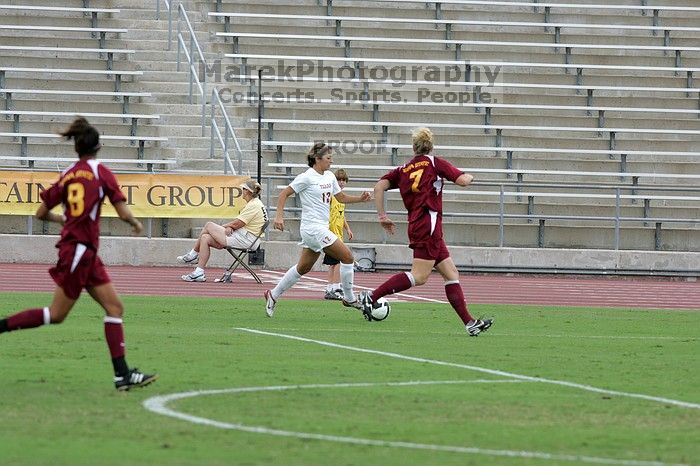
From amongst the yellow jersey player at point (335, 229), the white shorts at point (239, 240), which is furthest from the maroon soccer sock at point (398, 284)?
the white shorts at point (239, 240)

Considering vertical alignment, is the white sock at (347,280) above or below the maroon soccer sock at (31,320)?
below

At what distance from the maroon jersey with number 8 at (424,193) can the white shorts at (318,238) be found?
1.64 m

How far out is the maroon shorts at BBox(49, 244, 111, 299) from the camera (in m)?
8.70

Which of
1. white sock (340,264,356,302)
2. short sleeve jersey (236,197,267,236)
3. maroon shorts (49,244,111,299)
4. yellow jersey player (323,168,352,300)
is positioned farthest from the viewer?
short sleeve jersey (236,197,267,236)

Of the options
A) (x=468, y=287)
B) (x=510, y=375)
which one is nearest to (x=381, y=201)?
(x=510, y=375)

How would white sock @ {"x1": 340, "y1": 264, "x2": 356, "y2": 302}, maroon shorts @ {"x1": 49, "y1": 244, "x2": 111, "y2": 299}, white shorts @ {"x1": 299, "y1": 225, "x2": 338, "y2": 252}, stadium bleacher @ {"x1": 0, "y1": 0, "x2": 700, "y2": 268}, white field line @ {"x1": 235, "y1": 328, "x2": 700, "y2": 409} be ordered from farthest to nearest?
stadium bleacher @ {"x1": 0, "y1": 0, "x2": 700, "y2": 268} < white sock @ {"x1": 340, "y1": 264, "x2": 356, "y2": 302} < white shorts @ {"x1": 299, "y1": 225, "x2": 338, "y2": 252} < white field line @ {"x1": 235, "y1": 328, "x2": 700, "y2": 409} < maroon shorts @ {"x1": 49, "y1": 244, "x2": 111, "y2": 299}

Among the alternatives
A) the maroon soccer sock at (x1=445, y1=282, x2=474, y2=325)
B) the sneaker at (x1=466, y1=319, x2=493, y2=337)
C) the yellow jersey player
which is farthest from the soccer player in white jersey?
the yellow jersey player

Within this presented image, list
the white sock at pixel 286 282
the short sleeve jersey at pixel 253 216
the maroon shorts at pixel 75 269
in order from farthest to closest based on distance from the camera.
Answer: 1. the short sleeve jersey at pixel 253 216
2. the white sock at pixel 286 282
3. the maroon shorts at pixel 75 269

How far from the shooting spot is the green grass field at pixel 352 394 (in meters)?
6.79

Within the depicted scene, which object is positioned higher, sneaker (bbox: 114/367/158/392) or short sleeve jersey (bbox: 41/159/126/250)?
short sleeve jersey (bbox: 41/159/126/250)

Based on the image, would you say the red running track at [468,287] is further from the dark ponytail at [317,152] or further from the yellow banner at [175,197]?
the dark ponytail at [317,152]

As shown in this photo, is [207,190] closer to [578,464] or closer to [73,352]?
[73,352]

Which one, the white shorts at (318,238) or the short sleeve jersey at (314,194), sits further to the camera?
the short sleeve jersey at (314,194)

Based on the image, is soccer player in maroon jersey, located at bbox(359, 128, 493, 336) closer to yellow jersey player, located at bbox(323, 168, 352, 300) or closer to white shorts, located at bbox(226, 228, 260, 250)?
yellow jersey player, located at bbox(323, 168, 352, 300)
